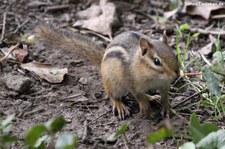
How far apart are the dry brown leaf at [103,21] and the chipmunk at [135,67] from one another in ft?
2.62

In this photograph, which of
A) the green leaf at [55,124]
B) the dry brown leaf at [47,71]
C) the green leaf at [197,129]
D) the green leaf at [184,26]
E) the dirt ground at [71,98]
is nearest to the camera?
the green leaf at [55,124]

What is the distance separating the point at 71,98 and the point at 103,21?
1412 millimetres

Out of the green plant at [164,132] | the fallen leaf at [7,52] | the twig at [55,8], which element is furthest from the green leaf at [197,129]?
the twig at [55,8]

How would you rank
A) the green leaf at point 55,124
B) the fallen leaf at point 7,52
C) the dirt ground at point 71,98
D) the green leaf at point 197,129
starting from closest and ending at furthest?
1. the green leaf at point 55,124
2. the green leaf at point 197,129
3. the dirt ground at point 71,98
4. the fallen leaf at point 7,52

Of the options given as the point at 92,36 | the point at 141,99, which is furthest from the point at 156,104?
the point at 92,36

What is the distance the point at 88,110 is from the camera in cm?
395

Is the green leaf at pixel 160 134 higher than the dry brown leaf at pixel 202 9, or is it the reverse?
the green leaf at pixel 160 134

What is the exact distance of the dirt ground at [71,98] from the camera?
3.65 meters

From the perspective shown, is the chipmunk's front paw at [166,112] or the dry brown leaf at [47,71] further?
the dry brown leaf at [47,71]

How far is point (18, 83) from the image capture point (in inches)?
160

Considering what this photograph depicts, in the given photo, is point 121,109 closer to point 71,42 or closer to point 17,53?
point 71,42

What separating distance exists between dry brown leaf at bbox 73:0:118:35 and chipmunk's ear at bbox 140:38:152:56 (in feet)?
4.61

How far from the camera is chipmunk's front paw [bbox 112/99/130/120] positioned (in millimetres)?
Answer: 3896

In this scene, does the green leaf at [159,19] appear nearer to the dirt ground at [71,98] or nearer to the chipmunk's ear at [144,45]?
the dirt ground at [71,98]
